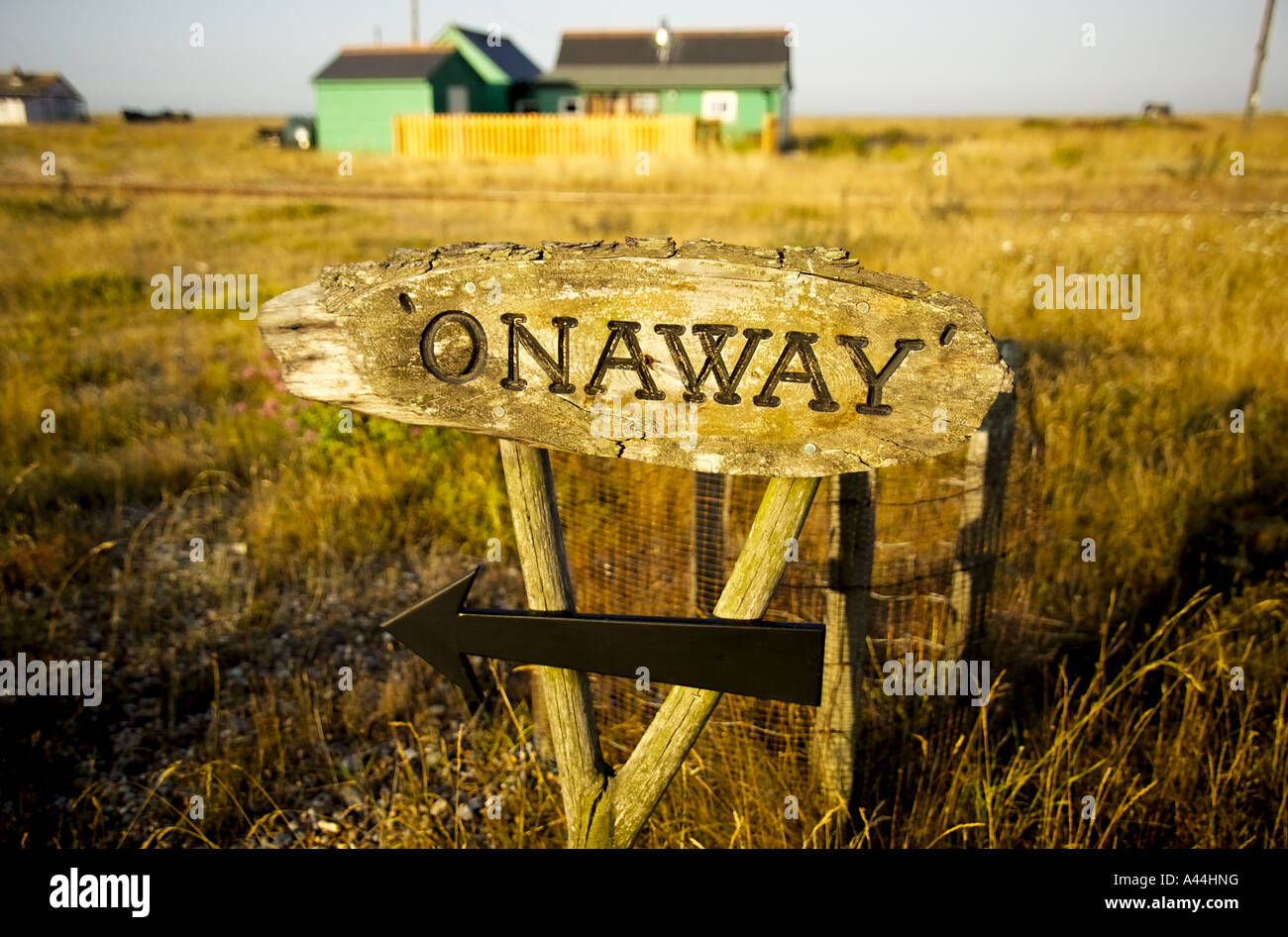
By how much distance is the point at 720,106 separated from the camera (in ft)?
100

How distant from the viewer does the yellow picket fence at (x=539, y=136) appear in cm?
2580

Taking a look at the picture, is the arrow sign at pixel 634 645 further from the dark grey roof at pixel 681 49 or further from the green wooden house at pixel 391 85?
the dark grey roof at pixel 681 49

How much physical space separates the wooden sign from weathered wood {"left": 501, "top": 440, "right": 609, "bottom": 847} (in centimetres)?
16

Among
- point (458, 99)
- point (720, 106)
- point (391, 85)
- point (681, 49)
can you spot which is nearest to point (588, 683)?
point (720, 106)

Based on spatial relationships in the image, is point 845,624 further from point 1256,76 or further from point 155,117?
point 155,117

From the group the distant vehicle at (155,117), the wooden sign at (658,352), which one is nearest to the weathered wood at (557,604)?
the wooden sign at (658,352)

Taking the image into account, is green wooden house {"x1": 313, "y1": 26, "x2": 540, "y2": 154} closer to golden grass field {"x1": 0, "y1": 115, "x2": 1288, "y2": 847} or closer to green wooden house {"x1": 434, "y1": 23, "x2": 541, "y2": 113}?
green wooden house {"x1": 434, "y1": 23, "x2": 541, "y2": 113}

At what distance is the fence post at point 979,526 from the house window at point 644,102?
31.6 meters

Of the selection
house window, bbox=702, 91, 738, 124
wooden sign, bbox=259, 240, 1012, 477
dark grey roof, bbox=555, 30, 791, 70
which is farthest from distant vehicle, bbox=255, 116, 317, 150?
wooden sign, bbox=259, 240, 1012, 477

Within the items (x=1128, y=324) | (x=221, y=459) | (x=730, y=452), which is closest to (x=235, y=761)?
(x=730, y=452)

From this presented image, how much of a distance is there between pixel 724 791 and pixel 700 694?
3.33ft

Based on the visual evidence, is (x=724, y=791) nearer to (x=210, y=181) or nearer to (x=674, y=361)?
(x=674, y=361)

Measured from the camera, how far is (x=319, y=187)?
1927 centimetres

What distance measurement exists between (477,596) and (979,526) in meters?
2.32
